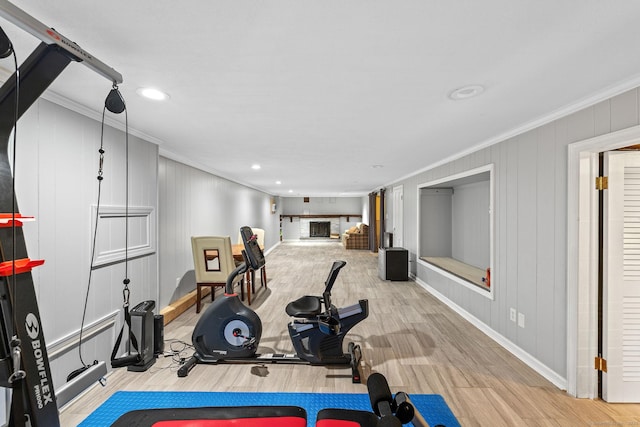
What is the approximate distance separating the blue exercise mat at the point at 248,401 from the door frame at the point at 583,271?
109 centimetres

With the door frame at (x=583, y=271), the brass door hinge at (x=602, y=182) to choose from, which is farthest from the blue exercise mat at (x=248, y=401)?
the brass door hinge at (x=602, y=182)

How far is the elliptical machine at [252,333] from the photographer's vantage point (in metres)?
2.47

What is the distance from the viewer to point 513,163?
2.78 meters

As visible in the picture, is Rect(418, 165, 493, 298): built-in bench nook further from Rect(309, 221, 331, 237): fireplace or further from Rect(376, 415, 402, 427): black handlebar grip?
Rect(309, 221, 331, 237): fireplace

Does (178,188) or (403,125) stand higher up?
(403,125)

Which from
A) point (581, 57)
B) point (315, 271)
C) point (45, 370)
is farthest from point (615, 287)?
point (315, 271)

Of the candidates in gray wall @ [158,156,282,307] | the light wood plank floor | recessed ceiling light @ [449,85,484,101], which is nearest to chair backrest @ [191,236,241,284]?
gray wall @ [158,156,282,307]

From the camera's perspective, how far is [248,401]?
2.03 metres

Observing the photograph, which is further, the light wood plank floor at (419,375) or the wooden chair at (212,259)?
the wooden chair at (212,259)

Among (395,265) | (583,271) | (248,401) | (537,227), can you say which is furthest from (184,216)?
(583,271)

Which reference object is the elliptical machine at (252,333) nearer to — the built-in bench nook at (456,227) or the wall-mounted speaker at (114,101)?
the wall-mounted speaker at (114,101)

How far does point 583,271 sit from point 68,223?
3816mm

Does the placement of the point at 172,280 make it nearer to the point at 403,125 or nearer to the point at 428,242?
the point at 403,125

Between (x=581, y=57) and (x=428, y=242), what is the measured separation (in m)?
4.49
